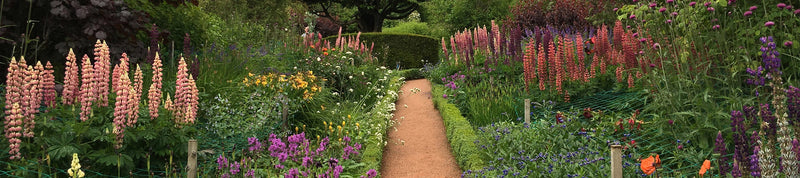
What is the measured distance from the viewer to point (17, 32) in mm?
5949

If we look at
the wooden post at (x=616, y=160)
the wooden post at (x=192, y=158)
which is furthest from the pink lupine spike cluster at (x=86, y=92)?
the wooden post at (x=616, y=160)

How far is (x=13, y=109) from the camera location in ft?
11.9

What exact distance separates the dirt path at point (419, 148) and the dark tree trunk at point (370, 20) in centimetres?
1870

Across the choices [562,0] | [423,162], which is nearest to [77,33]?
[423,162]

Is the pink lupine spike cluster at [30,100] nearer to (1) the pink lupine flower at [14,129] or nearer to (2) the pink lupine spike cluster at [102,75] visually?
(1) the pink lupine flower at [14,129]

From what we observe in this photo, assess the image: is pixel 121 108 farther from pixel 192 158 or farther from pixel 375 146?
pixel 375 146

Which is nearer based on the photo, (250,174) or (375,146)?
(250,174)

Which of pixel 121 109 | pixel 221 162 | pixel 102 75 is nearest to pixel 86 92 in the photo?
pixel 102 75

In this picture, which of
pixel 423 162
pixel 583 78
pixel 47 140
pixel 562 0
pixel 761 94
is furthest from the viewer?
pixel 562 0

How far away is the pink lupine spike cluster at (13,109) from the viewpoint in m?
3.67

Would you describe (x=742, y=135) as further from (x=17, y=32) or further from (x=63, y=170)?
(x=17, y=32)

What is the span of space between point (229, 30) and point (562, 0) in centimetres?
912

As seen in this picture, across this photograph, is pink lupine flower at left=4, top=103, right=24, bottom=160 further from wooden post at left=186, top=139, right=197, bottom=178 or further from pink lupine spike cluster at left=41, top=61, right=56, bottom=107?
wooden post at left=186, top=139, right=197, bottom=178

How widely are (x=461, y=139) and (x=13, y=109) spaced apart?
4129 mm
